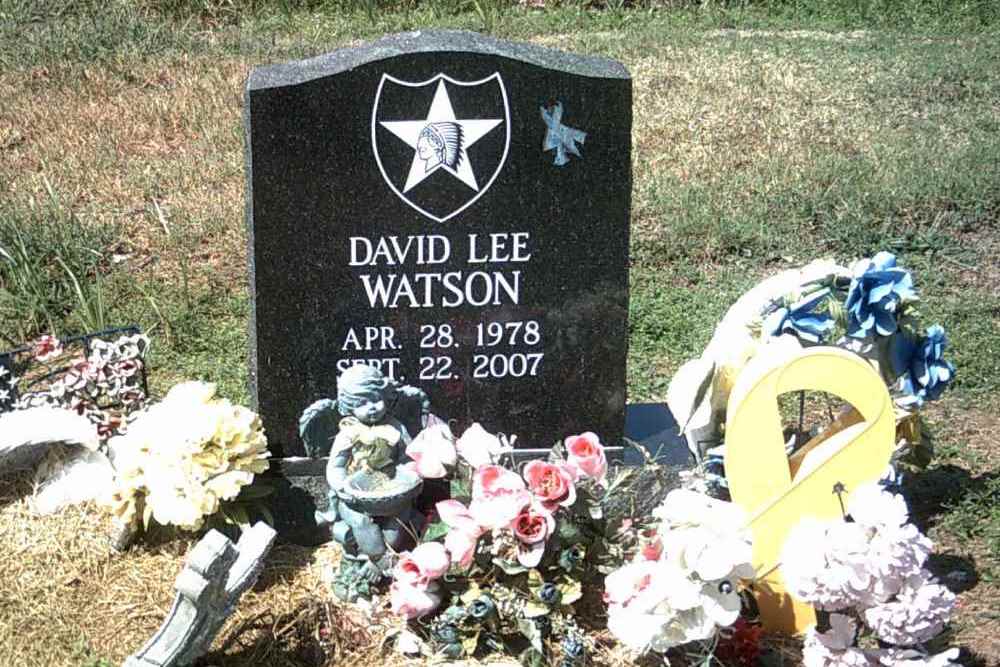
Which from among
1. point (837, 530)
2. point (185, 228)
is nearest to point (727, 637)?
point (837, 530)

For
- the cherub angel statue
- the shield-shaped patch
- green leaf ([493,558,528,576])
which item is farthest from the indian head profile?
green leaf ([493,558,528,576])

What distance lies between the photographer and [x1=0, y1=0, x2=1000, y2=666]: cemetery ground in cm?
398

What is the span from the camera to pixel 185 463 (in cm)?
394

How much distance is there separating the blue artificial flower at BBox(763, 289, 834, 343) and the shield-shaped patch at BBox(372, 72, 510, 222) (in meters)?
0.91

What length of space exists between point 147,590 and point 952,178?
4720 mm

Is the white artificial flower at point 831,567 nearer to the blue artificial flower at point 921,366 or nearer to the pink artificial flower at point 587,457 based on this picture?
the pink artificial flower at point 587,457

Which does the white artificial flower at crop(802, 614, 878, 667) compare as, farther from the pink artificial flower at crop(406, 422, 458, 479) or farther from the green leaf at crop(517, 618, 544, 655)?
the pink artificial flower at crop(406, 422, 458, 479)

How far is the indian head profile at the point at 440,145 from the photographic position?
13.5 ft

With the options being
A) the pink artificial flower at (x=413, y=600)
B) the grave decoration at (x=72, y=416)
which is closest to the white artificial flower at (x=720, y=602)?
the pink artificial flower at (x=413, y=600)

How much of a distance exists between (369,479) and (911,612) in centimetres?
144

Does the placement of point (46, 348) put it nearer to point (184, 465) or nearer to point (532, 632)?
point (184, 465)

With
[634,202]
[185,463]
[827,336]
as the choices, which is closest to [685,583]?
[827,336]

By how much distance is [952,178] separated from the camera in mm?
7125

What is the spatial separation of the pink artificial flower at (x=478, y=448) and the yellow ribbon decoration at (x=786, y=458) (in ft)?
2.08
